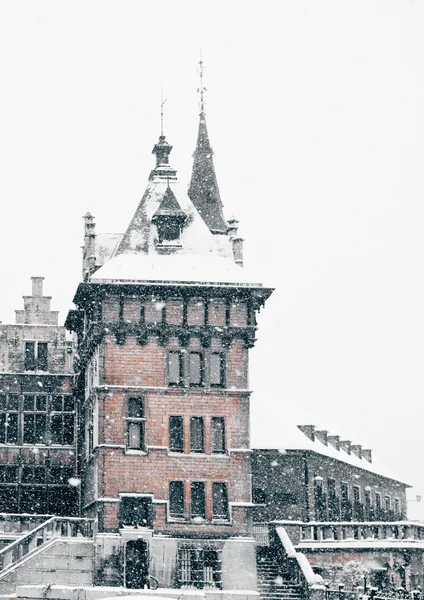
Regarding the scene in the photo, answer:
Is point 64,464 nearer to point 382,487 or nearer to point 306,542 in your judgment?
point 306,542

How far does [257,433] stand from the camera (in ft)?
210

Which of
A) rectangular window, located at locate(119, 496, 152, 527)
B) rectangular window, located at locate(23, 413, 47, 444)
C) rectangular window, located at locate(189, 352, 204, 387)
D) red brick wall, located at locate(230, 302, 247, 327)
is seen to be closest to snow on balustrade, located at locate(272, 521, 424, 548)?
rectangular window, located at locate(119, 496, 152, 527)

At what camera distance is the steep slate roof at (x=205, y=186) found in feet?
221

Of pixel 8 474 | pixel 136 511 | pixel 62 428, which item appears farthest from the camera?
pixel 62 428

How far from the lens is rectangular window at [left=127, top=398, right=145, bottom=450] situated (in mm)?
53719

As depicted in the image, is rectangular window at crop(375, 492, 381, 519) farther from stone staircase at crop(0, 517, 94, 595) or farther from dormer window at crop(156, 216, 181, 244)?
stone staircase at crop(0, 517, 94, 595)

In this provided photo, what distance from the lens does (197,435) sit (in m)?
54.3

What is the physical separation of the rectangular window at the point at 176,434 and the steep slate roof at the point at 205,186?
1469 centimetres

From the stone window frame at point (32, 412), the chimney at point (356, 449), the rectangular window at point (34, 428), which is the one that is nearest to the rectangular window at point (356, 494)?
the chimney at point (356, 449)

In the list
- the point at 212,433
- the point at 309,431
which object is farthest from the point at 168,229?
the point at 309,431

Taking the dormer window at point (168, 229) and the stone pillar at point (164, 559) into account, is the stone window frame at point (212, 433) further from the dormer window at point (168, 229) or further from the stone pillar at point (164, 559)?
the dormer window at point (168, 229)

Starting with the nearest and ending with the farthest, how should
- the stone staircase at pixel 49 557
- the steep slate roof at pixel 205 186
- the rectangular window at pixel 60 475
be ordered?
the stone staircase at pixel 49 557, the rectangular window at pixel 60 475, the steep slate roof at pixel 205 186

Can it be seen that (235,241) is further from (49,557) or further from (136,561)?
(49,557)

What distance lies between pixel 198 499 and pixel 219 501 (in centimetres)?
89
